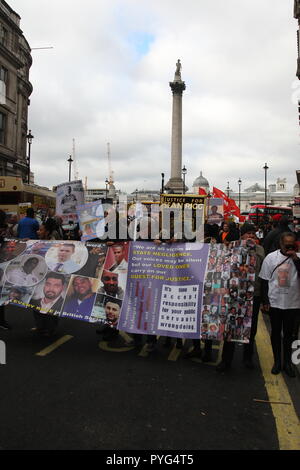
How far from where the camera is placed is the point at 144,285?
5148 mm

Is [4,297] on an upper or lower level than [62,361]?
upper

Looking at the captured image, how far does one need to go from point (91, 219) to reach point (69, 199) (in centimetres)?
158

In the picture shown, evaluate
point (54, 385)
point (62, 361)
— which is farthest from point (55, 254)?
point (54, 385)

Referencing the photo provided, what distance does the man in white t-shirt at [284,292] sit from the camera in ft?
15.6

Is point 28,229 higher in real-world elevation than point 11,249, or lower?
higher

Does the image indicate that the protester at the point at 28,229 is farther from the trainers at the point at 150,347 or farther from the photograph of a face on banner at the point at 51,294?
the trainers at the point at 150,347

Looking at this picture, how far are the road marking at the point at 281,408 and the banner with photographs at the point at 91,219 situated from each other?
365cm

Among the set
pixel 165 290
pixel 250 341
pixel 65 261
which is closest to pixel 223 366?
pixel 250 341

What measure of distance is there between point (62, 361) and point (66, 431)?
1705 mm

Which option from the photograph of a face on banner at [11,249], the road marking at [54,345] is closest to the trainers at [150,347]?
the road marking at [54,345]

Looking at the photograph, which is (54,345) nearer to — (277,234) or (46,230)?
(46,230)

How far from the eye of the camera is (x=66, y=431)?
127 inches
